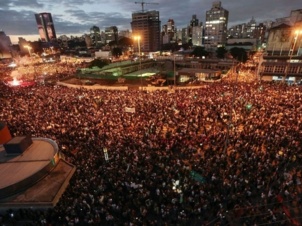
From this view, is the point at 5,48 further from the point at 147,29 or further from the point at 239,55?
the point at 239,55

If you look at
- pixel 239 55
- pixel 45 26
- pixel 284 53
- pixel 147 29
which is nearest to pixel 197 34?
pixel 147 29

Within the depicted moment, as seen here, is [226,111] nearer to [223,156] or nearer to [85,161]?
[223,156]

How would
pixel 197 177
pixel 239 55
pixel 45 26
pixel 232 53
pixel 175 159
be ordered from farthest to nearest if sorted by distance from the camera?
pixel 45 26
pixel 232 53
pixel 239 55
pixel 175 159
pixel 197 177

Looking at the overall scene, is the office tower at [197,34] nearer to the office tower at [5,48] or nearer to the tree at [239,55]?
the tree at [239,55]

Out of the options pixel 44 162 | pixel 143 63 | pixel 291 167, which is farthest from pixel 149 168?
pixel 143 63

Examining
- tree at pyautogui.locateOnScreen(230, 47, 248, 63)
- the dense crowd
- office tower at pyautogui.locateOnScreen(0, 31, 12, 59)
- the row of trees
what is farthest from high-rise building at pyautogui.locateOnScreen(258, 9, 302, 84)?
office tower at pyautogui.locateOnScreen(0, 31, 12, 59)

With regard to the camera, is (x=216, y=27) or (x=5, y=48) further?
(x=216, y=27)
